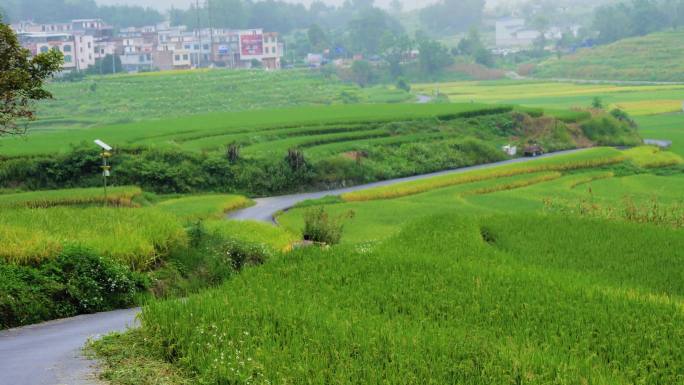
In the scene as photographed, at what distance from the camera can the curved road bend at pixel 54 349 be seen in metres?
10.8

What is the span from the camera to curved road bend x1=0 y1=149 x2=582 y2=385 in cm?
1077

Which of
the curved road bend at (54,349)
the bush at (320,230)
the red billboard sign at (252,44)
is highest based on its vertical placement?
the red billboard sign at (252,44)

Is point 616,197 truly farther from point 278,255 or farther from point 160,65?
point 160,65

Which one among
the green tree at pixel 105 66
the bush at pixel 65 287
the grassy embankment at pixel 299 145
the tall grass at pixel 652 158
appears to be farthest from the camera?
the green tree at pixel 105 66

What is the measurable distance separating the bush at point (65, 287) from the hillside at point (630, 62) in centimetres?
9422

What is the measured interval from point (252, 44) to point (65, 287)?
359 feet

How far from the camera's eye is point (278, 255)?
16.6 m

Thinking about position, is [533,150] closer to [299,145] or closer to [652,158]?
[652,158]

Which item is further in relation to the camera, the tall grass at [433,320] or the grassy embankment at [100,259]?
the grassy embankment at [100,259]

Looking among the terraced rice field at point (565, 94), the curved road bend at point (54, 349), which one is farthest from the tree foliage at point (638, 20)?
the curved road bend at point (54, 349)

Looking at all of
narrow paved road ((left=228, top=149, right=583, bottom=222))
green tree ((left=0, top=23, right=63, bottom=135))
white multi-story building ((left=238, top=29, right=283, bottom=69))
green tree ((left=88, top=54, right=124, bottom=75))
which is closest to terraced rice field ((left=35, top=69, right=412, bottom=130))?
green tree ((left=88, top=54, right=124, bottom=75))

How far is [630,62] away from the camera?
111125mm

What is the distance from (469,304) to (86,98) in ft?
231

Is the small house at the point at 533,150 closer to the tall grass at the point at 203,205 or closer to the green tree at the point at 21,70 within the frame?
the tall grass at the point at 203,205
